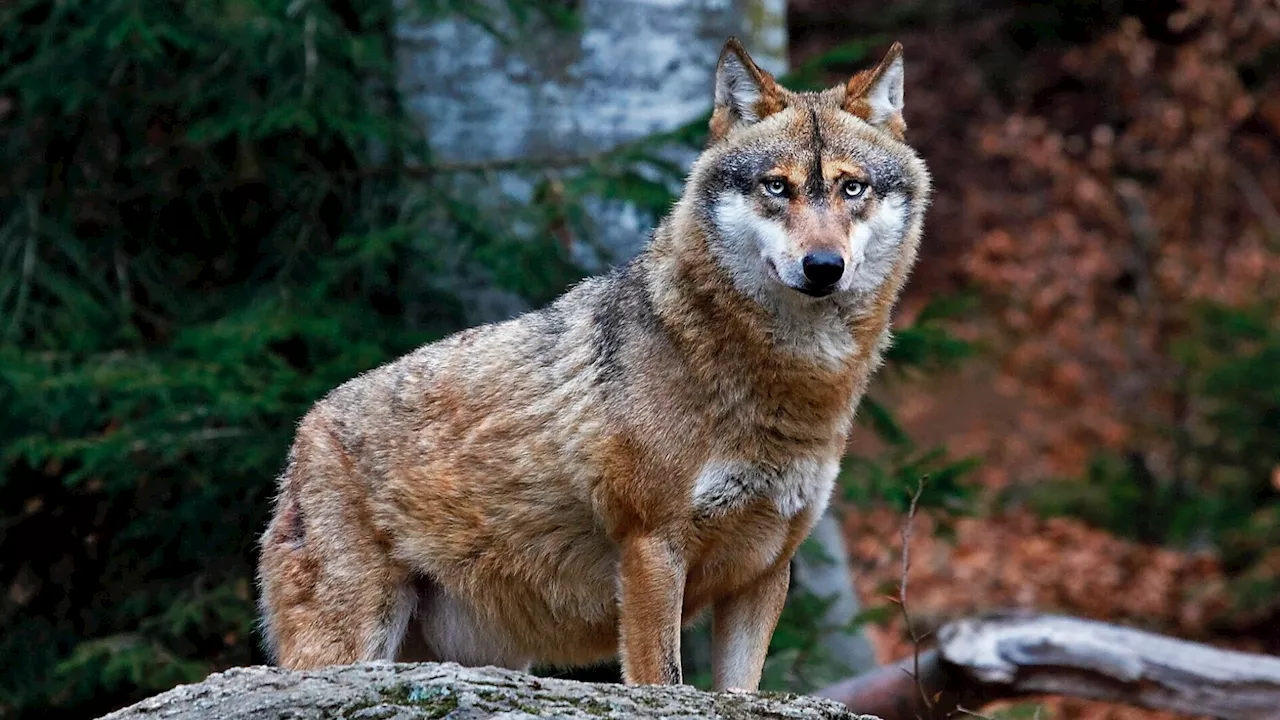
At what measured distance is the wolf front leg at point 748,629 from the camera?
5.69m

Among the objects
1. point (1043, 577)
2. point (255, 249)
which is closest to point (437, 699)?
point (255, 249)

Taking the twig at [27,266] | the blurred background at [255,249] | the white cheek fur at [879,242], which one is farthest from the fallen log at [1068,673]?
the twig at [27,266]

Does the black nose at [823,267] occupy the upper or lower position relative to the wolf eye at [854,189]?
lower

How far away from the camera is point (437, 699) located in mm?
4113

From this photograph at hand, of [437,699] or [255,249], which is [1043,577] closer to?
[255,249]

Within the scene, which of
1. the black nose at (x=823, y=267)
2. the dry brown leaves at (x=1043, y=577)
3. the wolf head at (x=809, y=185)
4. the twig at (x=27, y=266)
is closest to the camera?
the black nose at (x=823, y=267)

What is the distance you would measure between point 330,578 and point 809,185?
8.39 ft

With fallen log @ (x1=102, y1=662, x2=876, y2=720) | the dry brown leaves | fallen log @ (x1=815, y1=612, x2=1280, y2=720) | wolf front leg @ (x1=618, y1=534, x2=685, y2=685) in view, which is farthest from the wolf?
the dry brown leaves

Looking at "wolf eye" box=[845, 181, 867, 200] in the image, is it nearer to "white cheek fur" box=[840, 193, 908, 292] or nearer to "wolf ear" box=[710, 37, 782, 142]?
"white cheek fur" box=[840, 193, 908, 292]

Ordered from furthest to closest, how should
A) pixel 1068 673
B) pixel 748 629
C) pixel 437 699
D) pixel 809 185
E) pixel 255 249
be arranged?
1. pixel 255 249
2. pixel 1068 673
3. pixel 748 629
4. pixel 809 185
5. pixel 437 699

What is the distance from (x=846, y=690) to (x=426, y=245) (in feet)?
12.8

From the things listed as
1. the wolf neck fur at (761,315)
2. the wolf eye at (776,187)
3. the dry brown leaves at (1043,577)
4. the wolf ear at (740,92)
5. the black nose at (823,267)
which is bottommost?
the dry brown leaves at (1043,577)

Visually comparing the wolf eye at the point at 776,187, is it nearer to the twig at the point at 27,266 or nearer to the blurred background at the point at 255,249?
the blurred background at the point at 255,249

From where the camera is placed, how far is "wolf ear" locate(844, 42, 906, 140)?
590cm
